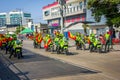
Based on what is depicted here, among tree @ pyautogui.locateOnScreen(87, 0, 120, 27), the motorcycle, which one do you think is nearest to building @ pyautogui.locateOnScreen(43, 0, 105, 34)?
the motorcycle

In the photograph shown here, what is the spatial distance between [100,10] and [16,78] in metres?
9.65

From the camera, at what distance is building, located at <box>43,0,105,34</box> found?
186ft

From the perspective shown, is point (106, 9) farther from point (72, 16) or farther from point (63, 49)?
point (72, 16)

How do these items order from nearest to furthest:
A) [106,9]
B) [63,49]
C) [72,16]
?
1. [106,9]
2. [63,49]
3. [72,16]

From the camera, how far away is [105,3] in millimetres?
19391

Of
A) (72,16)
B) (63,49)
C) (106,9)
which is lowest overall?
(63,49)

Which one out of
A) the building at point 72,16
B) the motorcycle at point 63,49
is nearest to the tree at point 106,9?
the motorcycle at point 63,49

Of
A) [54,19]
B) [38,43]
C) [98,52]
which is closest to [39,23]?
[54,19]

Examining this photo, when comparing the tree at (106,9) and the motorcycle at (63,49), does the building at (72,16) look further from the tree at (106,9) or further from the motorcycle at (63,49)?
the tree at (106,9)

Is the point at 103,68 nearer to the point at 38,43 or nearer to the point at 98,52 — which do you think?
the point at 98,52

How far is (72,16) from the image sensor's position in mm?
76250

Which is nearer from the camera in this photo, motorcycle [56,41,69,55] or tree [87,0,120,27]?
tree [87,0,120,27]

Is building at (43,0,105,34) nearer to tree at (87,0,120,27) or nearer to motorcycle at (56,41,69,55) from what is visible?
motorcycle at (56,41,69,55)

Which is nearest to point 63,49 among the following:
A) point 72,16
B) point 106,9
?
point 106,9
